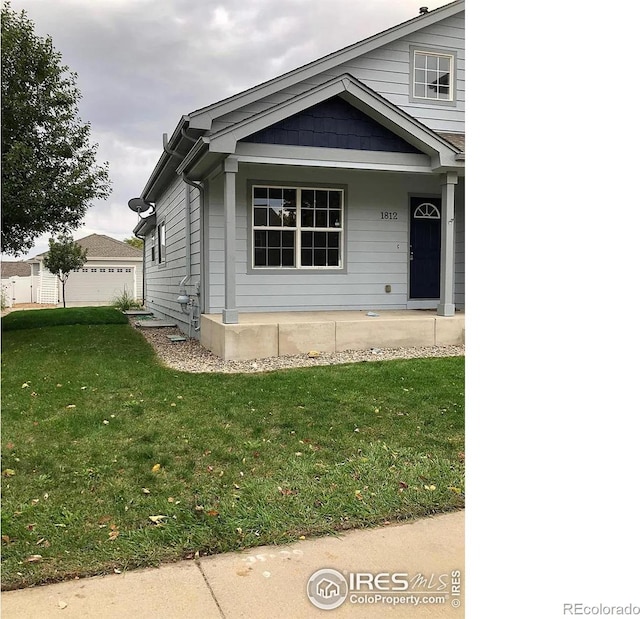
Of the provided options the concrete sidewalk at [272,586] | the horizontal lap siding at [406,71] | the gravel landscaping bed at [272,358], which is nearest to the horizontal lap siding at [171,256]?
the gravel landscaping bed at [272,358]

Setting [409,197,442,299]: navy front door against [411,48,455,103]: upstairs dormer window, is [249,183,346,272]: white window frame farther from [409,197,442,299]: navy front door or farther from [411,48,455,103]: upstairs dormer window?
[411,48,455,103]: upstairs dormer window

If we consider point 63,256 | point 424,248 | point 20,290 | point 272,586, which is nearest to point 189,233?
point 424,248

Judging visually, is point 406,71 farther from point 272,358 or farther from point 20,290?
point 20,290

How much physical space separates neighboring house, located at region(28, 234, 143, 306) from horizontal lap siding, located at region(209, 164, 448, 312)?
21.6m

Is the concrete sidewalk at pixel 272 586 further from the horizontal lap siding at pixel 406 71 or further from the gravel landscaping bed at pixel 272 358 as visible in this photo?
the horizontal lap siding at pixel 406 71

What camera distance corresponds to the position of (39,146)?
1006 cm

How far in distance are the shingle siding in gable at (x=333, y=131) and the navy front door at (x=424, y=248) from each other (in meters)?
1.76

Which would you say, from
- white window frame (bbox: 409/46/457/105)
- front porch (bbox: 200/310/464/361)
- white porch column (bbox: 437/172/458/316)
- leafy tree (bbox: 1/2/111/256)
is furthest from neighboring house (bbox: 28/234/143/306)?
white porch column (bbox: 437/172/458/316)

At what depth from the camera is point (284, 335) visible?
7.50 m

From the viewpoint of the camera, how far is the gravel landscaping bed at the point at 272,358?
271 inches
